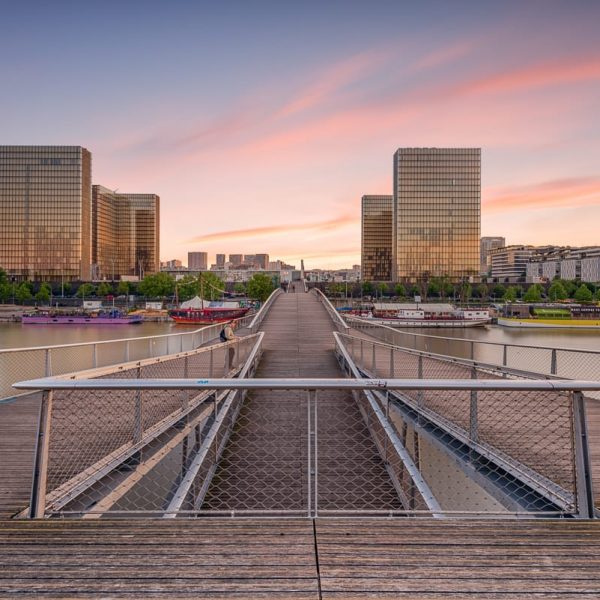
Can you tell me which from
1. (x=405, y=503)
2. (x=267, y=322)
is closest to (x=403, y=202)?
(x=267, y=322)

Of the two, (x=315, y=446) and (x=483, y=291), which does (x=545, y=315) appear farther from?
(x=315, y=446)

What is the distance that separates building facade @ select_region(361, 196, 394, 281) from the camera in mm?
129875

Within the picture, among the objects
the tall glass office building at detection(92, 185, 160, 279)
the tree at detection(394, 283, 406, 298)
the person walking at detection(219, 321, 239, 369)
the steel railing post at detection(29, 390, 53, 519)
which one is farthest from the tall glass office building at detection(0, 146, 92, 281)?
the steel railing post at detection(29, 390, 53, 519)

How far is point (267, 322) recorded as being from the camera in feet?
85.1

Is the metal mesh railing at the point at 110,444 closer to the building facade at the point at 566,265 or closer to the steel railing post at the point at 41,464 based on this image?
the steel railing post at the point at 41,464

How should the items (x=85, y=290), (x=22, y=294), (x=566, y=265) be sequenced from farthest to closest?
(x=566, y=265) < (x=85, y=290) < (x=22, y=294)

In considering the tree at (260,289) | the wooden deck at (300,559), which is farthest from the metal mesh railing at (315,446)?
the tree at (260,289)

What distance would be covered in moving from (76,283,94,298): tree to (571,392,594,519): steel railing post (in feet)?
316

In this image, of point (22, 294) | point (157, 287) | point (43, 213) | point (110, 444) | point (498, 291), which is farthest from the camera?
point (43, 213)

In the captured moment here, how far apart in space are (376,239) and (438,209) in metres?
34.6

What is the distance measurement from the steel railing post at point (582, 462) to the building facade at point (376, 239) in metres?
123

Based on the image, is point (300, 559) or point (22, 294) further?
point (22, 294)

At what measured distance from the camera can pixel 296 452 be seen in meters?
8.95

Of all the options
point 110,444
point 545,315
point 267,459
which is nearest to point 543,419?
point 267,459
